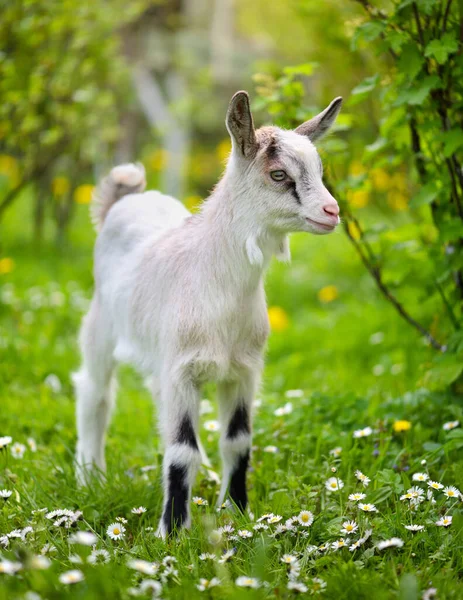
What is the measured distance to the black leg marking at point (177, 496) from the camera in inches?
124

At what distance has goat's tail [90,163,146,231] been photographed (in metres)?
4.30

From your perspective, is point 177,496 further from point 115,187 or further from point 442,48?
point 442,48

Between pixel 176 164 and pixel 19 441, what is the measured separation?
7.16 meters

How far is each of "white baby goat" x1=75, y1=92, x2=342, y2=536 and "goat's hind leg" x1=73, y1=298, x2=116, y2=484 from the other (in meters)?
0.25

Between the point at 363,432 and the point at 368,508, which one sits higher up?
the point at 368,508

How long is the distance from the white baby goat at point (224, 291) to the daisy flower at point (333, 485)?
426 millimetres

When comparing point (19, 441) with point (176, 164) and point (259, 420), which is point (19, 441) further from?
point (176, 164)

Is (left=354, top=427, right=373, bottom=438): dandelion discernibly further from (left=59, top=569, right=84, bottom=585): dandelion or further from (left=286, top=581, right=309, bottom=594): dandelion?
(left=59, top=569, right=84, bottom=585): dandelion

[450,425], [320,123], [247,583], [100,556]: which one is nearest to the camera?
[247,583]

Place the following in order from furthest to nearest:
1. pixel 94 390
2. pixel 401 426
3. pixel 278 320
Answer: pixel 278 320 < pixel 94 390 < pixel 401 426

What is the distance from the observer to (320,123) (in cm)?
331

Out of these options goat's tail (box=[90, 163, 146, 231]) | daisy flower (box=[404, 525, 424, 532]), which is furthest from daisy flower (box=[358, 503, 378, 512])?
goat's tail (box=[90, 163, 146, 231])

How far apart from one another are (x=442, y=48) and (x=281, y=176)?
89cm

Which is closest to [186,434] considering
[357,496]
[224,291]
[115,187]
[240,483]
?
[240,483]
